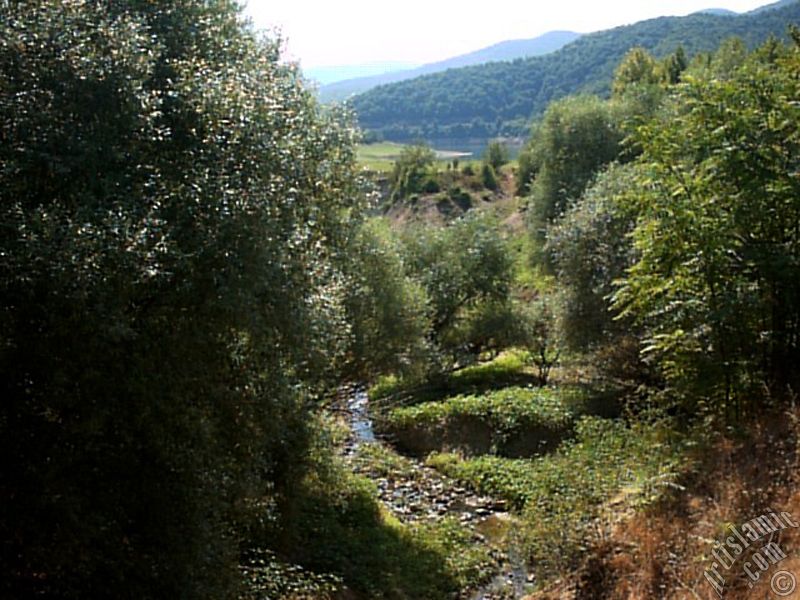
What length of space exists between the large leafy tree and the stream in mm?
6437

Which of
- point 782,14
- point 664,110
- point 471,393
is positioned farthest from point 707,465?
point 782,14

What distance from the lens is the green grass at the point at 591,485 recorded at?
11.9 m

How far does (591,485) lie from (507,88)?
126 metres

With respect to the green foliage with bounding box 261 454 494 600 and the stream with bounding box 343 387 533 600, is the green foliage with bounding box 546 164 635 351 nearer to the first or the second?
the stream with bounding box 343 387 533 600

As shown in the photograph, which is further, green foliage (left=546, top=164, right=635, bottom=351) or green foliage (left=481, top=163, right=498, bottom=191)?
green foliage (left=481, top=163, right=498, bottom=191)

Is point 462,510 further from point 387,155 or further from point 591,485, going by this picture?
point 387,155

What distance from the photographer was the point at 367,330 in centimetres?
2025

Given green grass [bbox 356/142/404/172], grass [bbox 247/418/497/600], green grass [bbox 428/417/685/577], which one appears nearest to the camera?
grass [bbox 247/418/497/600]

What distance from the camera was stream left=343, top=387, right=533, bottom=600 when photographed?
14234 mm

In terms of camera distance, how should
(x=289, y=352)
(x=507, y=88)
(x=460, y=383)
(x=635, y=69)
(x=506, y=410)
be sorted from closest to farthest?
(x=289, y=352) → (x=506, y=410) → (x=460, y=383) → (x=635, y=69) → (x=507, y=88)

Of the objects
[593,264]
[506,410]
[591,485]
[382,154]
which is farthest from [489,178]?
[591,485]

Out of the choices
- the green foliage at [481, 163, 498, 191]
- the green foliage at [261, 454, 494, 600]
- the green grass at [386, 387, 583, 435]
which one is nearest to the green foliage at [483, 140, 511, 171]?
the green foliage at [481, 163, 498, 191]

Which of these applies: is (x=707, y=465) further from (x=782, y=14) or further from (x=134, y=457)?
(x=782, y=14)

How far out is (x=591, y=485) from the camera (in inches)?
501
